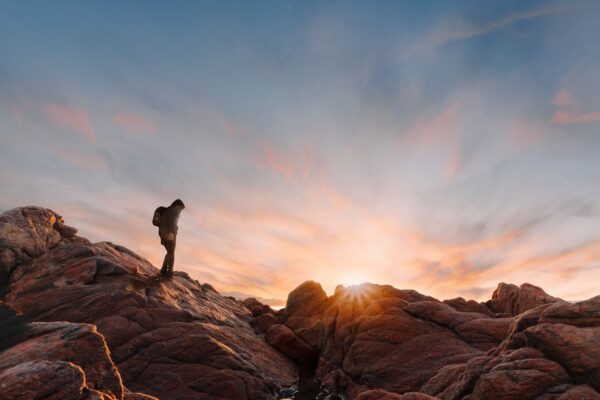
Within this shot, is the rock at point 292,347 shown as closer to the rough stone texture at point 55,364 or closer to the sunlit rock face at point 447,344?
the sunlit rock face at point 447,344

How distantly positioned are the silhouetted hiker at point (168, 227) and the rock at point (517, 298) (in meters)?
39.0

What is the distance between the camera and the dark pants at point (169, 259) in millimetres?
30916

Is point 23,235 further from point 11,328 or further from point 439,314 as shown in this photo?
point 439,314

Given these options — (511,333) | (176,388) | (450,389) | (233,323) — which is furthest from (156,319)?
(511,333)

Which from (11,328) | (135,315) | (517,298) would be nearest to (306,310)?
(135,315)

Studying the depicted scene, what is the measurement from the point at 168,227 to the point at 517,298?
4291cm

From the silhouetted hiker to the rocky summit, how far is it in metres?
1.66

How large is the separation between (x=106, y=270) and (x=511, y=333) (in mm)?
28478

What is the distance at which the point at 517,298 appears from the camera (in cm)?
4231

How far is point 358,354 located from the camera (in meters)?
29.8

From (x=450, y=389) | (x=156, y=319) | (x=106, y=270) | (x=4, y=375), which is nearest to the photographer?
(x=4, y=375)

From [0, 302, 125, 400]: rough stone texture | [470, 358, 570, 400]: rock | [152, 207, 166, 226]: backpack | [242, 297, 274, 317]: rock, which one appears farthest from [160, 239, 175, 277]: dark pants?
[470, 358, 570, 400]: rock

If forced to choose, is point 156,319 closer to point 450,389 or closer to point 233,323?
point 233,323

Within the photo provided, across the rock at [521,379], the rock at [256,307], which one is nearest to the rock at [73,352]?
the rock at [521,379]
